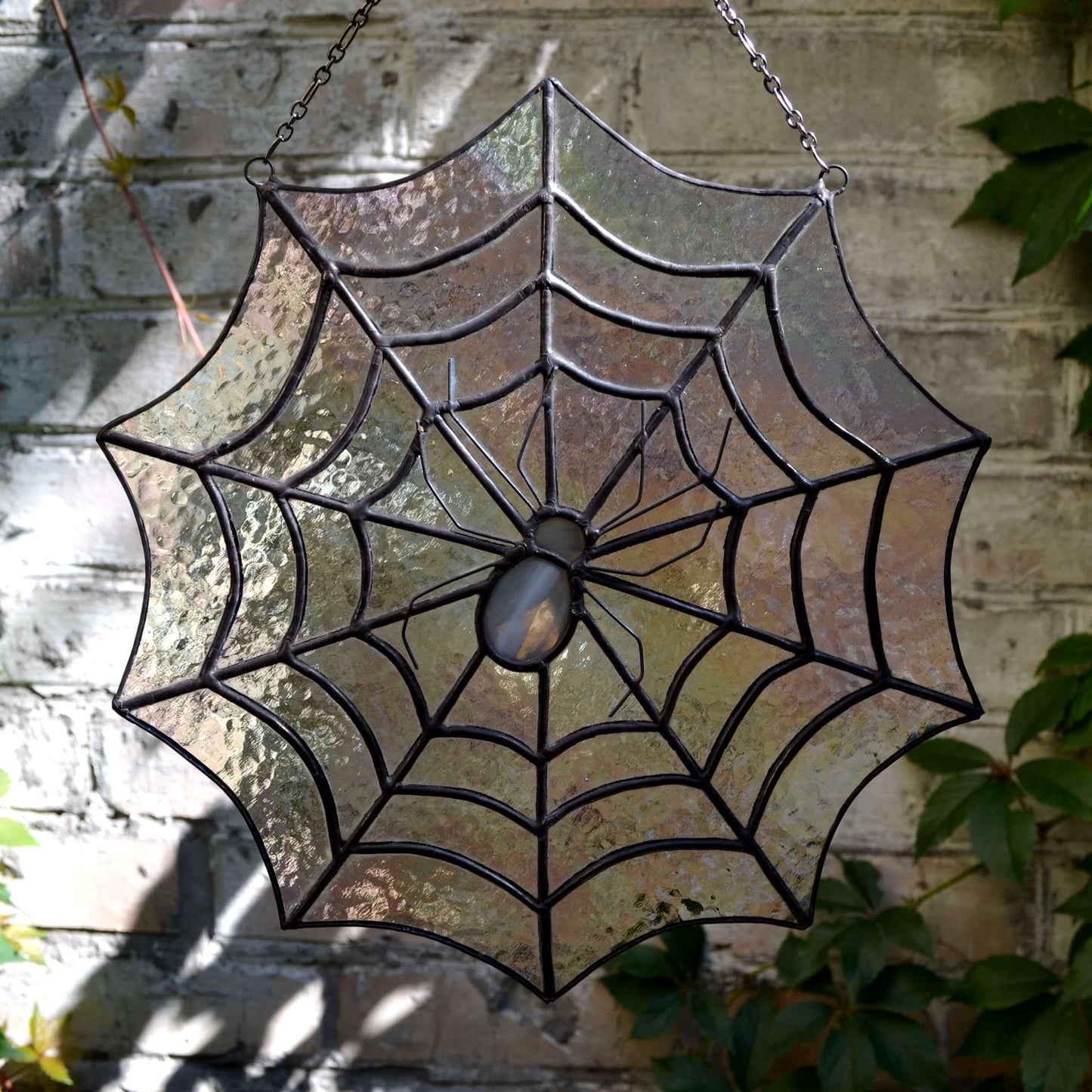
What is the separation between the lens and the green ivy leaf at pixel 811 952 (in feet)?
3.80

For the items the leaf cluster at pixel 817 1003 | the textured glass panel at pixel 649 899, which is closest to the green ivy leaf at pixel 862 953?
the leaf cluster at pixel 817 1003

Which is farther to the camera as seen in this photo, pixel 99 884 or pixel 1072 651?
pixel 99 884

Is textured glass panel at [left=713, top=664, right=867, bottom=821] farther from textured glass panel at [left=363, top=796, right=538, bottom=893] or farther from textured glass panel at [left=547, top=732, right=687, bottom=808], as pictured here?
textured glass panel at [left=363, top=796, right=538, bottom=893]

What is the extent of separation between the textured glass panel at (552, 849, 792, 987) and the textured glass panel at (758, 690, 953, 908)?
29 mm

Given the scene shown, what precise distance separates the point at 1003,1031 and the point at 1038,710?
35 centimetres

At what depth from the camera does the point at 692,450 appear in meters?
0.67

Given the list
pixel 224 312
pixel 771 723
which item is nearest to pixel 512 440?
pixel 771 723

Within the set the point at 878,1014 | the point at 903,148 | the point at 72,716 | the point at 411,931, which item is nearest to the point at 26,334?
the point at 72,716

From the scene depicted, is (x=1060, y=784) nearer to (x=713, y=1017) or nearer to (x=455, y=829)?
(x=713, y=1017)

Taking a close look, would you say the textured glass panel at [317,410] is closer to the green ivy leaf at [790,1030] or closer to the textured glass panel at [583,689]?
the textured glass panel at [583,689]

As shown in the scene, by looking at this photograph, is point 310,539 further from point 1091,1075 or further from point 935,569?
point 1091,1075

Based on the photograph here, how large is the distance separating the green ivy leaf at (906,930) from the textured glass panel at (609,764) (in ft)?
1.87

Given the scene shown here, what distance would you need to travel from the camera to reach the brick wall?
121 cm

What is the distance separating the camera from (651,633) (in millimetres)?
694
